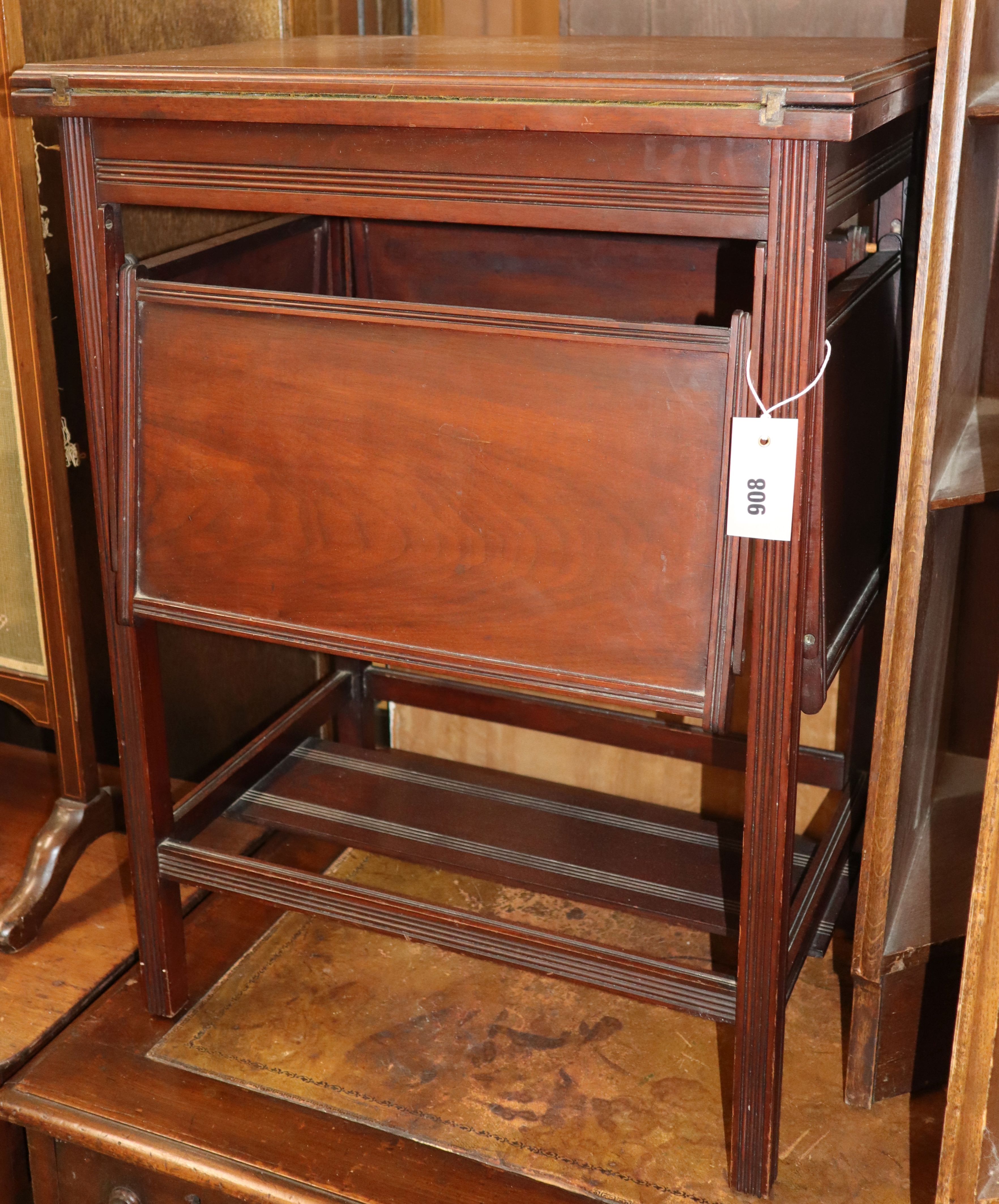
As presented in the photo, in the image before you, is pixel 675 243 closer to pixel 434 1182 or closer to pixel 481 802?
pixel 481 802

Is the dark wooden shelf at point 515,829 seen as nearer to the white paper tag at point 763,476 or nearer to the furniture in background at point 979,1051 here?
the furniture in background at point 979,1051

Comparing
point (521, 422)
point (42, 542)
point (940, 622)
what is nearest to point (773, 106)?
point (521, 422)

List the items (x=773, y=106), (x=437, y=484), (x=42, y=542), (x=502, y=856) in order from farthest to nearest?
(x=42, y=542)
(x=502, y=856)
(x=437, y=484)
(x=773, y=106)

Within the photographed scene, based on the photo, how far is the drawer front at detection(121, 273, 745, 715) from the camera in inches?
49.0

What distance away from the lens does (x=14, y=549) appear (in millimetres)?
1839

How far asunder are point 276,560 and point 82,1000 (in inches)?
30.0

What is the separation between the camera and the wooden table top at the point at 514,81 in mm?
1108

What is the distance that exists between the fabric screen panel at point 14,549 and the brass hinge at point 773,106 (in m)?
1.06

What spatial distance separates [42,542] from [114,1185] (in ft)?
2.76

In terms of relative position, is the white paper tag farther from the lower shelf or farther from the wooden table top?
the lower shelf

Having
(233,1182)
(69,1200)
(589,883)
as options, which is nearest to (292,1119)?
(233,1182)

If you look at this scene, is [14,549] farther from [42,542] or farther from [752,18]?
[752,18]

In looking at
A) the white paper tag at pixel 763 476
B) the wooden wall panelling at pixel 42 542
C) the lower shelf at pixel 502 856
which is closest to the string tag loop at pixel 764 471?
the white paper tag at pixel 763 476

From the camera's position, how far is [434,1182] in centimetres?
150
